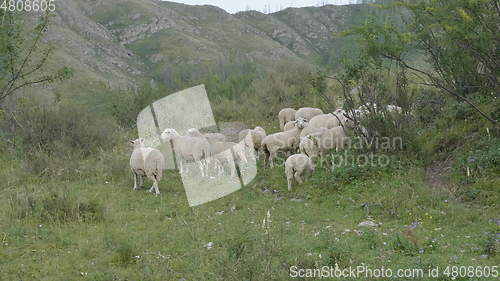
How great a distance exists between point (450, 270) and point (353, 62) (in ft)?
27.0

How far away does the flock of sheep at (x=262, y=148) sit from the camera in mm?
11141

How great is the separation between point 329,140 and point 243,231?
5504 mm

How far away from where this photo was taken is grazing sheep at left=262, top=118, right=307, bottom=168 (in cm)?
1331

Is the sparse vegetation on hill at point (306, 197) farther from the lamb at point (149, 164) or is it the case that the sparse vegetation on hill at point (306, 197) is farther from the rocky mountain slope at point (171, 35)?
the rocky mountain slope at point (171, 35)

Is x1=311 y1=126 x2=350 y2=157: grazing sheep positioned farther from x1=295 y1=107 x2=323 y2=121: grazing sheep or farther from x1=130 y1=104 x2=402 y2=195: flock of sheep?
x1=295 y1=107 x2=323 y2=121: grazing sheep

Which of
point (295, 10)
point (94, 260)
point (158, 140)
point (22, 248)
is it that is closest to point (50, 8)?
point (158, 140)

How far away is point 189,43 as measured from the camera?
13038 centimetres

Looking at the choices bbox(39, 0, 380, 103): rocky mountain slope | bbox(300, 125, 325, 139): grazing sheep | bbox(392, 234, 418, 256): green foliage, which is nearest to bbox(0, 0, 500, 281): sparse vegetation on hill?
bbox(392, 234, 418, 256): green foliage

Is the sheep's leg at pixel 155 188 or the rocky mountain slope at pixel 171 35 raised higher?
the rocky mountain slope at pixel 171 35

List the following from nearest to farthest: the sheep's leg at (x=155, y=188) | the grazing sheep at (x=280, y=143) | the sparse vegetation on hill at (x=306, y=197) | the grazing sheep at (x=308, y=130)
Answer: the sparse vegetation on hill at (x=306, y=197) → the sheep's leg at (x=155, y=188) → the grazing sheep at (x=308, y=130) → the grazing sheep at (x=280, y=143)

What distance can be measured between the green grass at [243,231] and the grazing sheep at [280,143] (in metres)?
1.56

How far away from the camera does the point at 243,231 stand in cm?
786

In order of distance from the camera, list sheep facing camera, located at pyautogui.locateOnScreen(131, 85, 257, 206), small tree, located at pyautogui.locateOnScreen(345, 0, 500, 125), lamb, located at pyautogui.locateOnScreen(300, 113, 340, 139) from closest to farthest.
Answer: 1. small tree, located at pyautogui.locateOnScreen(345, 0, 500, 125)
2. sheep facing camera, located at pyautogui.locateOnScreen(131, 85, 257, 206)
3. lamb, located at pyautogui.locateOnScreen(300, 113, 340, 139)

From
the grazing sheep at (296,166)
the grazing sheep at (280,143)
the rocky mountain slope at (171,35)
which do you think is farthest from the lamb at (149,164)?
the rocky mountain slope at (171,35)
